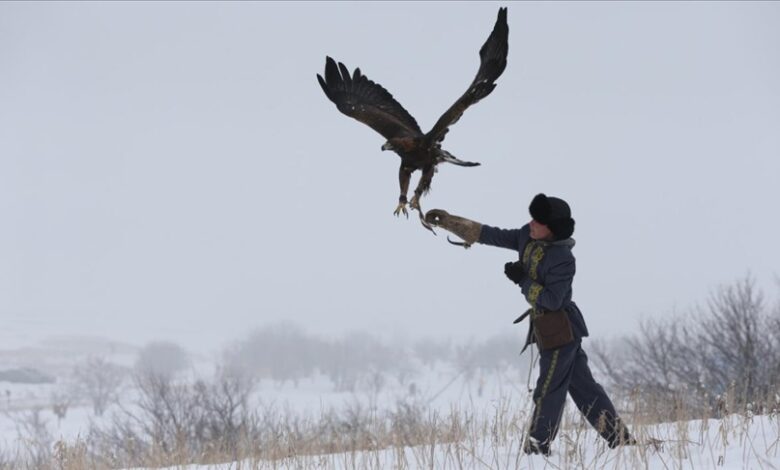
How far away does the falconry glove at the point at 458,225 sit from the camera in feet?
13.7

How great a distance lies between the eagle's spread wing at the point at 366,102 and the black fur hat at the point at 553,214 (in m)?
1.24

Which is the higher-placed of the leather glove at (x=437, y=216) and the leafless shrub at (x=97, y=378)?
the leafless shrub at (x=97, y=378)

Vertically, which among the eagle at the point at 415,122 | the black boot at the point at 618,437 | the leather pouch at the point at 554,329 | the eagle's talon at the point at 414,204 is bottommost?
the black boot at the point at 618,437

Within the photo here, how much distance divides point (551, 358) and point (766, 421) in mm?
1492

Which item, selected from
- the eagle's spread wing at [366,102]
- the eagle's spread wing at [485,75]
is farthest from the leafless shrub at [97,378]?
the eagle's spread wing at [485,75]

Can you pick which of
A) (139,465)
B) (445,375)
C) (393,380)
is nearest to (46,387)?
(393,380)

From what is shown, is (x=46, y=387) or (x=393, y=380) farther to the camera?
(x=393, y=380)

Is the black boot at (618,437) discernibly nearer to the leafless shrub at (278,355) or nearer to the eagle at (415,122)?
the eagle at (415,122)

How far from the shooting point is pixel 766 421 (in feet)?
14.1

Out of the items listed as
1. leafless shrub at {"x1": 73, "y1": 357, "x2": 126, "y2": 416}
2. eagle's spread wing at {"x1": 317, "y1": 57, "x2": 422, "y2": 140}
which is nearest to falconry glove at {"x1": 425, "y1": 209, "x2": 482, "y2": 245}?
eagle's spread wing at {"x1": 317, "y1": 57, "x2": 422, "y2": 140}

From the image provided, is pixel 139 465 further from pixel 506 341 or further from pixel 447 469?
pixel 506 341

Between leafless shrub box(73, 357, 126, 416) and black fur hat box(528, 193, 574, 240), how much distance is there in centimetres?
7358

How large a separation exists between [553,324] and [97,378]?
274 ft

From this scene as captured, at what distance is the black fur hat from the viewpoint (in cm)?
381
